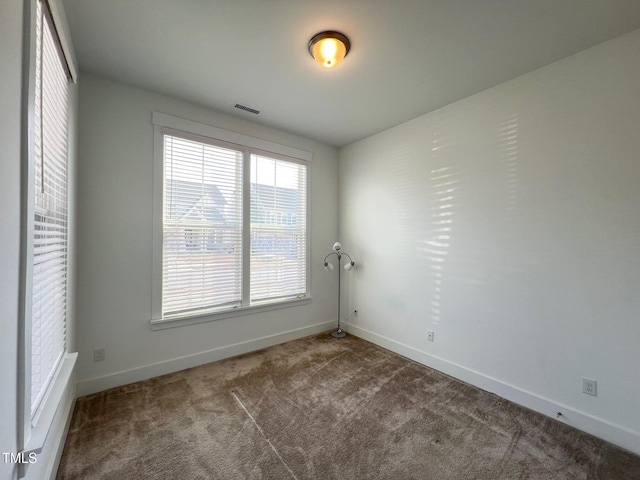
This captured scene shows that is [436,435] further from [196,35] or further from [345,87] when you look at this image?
[196,35]

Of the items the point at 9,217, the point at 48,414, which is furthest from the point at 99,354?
the point at 9,217

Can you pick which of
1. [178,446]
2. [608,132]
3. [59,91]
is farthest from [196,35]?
[608,132]

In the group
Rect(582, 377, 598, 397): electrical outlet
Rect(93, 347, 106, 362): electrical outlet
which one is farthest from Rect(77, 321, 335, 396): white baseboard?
Rect(582, 377, 598, 397): electrical outlet

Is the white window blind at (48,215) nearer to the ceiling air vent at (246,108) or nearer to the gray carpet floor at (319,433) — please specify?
the gray carpet floor at (319,433)

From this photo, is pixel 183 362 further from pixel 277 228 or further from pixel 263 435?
pixel 277 228

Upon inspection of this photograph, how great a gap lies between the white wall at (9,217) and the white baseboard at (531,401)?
306 centimetres

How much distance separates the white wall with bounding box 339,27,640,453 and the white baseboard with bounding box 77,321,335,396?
134 cm

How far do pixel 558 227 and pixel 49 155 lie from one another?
3.46 m

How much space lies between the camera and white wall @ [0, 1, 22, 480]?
861 millimetres

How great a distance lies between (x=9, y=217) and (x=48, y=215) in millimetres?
746

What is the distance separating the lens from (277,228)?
3.53m

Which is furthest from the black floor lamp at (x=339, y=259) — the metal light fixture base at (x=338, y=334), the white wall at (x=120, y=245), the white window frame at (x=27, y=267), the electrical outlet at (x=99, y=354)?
the white window frame at (x=27, y=267)

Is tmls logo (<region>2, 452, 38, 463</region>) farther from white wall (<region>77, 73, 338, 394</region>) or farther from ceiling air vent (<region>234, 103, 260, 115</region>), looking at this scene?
ceiling air vent (<region>234, 103, 260, 115</region>)

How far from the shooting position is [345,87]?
98.9 inches
